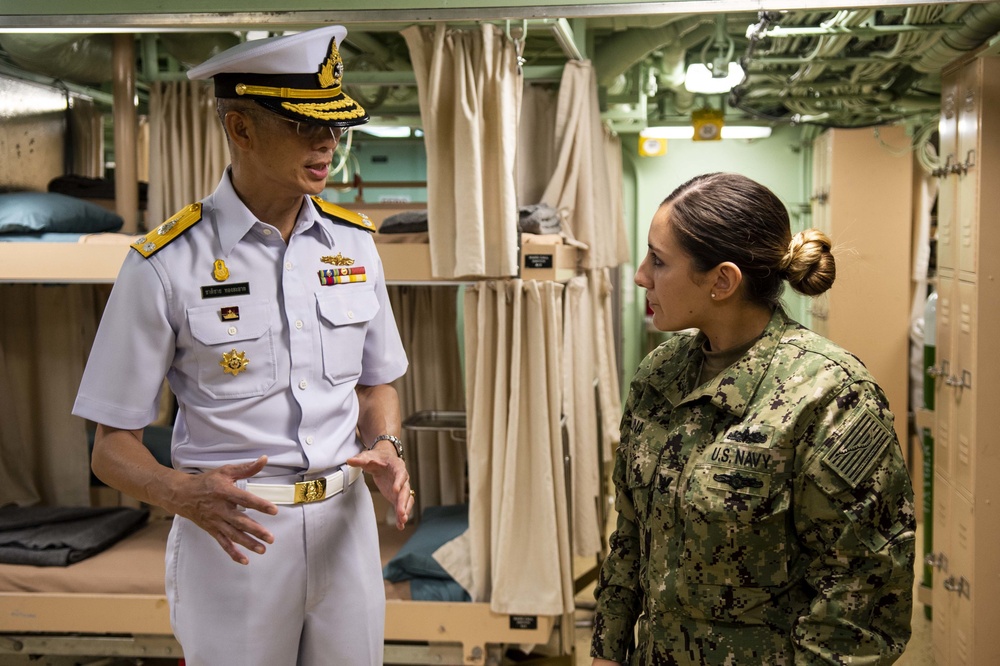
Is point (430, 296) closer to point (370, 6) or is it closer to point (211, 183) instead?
point (211, 183)

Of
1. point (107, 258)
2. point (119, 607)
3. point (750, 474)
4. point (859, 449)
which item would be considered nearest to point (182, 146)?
point (107, 258)

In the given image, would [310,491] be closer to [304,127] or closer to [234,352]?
[234,352]

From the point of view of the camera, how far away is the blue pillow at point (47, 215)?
3953mm

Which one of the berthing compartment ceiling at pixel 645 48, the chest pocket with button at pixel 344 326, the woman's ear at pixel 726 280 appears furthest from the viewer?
the berthing compartment ceiling at pixel 645 48

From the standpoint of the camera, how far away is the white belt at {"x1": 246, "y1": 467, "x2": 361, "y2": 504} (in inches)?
77.9

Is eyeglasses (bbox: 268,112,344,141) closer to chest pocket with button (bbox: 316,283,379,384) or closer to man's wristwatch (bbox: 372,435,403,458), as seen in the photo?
chest pocket with button (bbox: 316,283,379,384)

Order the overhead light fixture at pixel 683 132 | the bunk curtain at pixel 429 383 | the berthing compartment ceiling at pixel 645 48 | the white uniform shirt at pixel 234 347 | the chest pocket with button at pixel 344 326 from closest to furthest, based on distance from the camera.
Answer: the white uniform shirt at pixel 234 347
the chest pocket with button at pixel 344 326
the berthing compartment ceiling at pixel 645 48
the bunk curtain at pixel 429 383
the overhead light fixture at pixel 683 132

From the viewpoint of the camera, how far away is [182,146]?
476 cm

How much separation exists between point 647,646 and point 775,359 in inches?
23.0

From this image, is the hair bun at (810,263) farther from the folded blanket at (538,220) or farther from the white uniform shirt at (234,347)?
the folded blanket at (538,220)

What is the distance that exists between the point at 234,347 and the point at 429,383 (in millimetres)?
3062

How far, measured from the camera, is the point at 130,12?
2.68 metres

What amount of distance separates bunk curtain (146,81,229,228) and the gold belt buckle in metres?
3.07

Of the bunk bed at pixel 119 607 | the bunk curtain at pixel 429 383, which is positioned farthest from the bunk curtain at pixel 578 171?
the bunk bed at pixel 119 607
